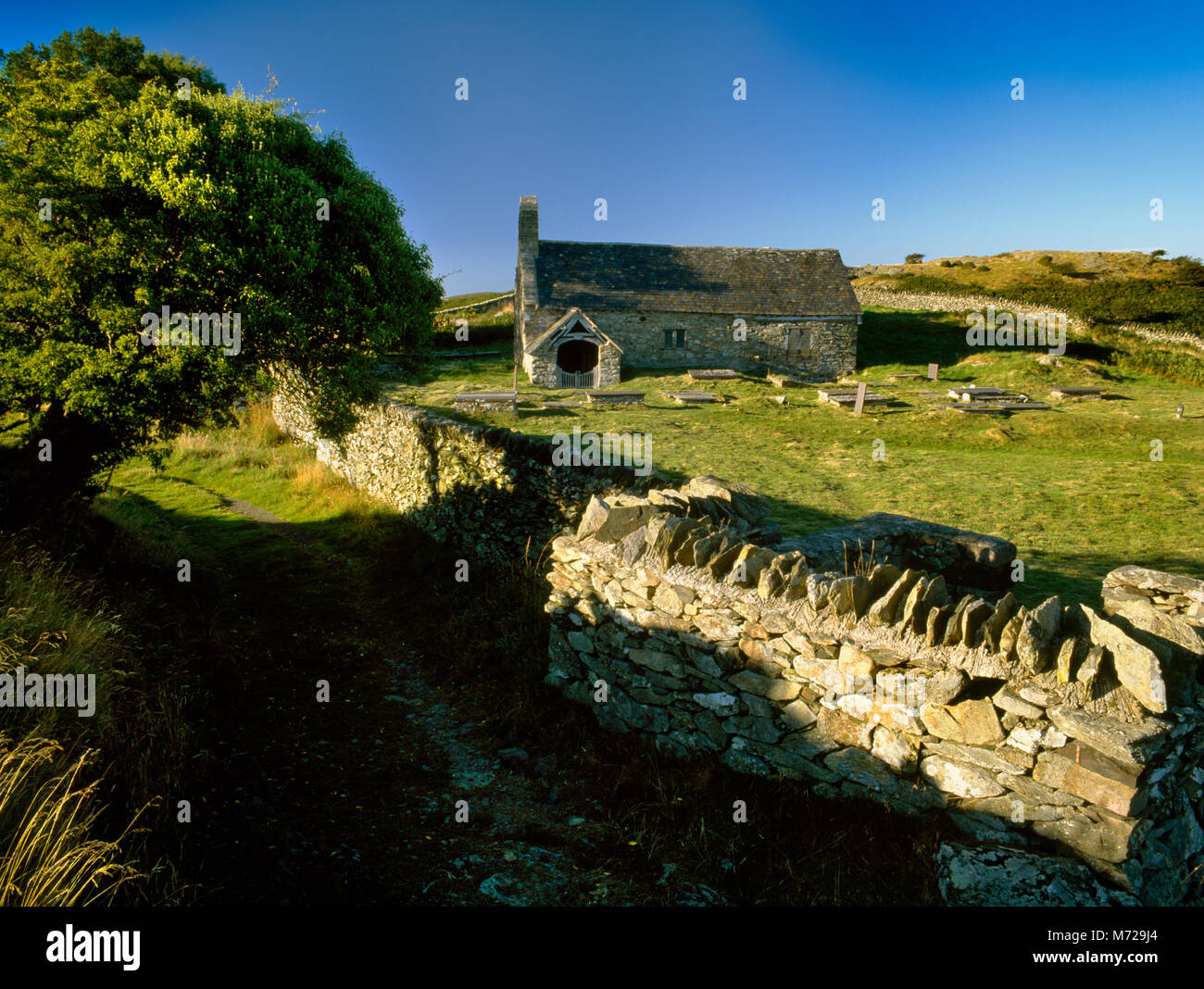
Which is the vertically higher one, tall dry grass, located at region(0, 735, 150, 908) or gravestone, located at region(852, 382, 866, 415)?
gravestone, located at region(852, 382, 866, 415)

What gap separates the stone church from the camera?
37156 mm

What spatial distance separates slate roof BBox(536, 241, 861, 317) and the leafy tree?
88.6 feet

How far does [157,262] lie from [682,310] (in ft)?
104

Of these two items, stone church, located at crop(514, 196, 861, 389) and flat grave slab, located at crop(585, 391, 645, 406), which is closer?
flat grave slab, located at crop(585, 391, 645, 406)

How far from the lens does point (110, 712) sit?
563cm

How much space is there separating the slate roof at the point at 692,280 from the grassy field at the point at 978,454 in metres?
4.75

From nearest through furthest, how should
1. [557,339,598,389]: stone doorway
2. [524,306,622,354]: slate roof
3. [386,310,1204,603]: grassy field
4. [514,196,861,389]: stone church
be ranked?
[386,310,1204,603]: grassy field
[524,306,622,354]: slate roof
[557,339,598,389]: stone doorway
[514,196,861,389]: stone church

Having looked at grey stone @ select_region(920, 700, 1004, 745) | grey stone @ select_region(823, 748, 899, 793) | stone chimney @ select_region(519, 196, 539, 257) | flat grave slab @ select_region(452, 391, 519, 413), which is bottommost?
grey stone @ select_region(823, 748, 899, 793)

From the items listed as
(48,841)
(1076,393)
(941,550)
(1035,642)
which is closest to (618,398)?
(1076,393)

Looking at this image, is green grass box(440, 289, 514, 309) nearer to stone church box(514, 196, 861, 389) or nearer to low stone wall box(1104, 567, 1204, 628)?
stone church box(514, 196, 861, 389)

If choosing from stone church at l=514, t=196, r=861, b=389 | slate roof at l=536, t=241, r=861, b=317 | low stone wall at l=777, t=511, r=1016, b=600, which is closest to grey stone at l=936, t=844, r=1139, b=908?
low stone wall at l=777, t=511, r=1016, b=600
